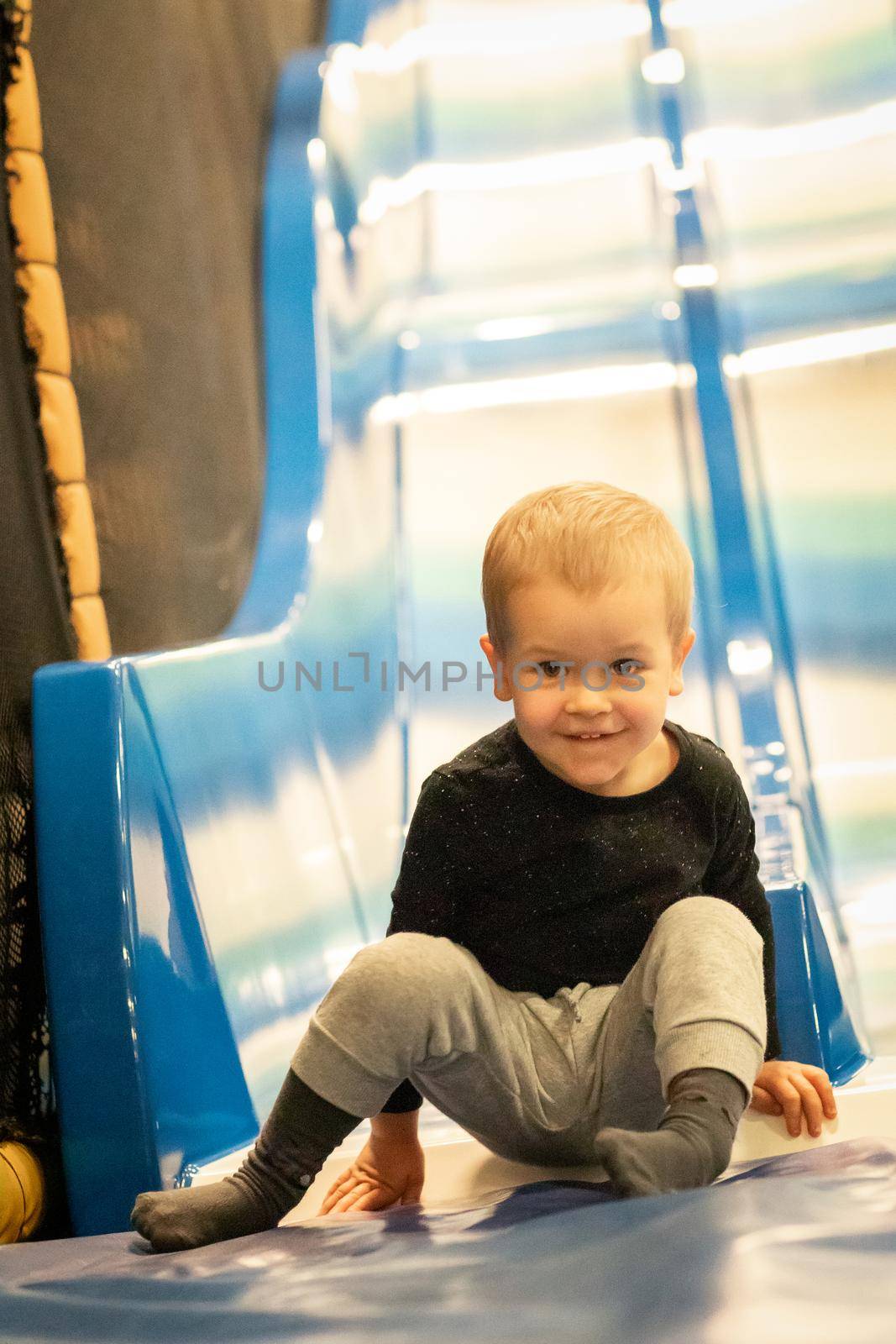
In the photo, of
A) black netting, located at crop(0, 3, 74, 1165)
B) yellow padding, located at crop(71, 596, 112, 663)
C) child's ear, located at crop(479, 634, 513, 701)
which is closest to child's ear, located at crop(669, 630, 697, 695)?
child's ear, located at crop(479, 634, 513, 701)

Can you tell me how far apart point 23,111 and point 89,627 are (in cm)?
58

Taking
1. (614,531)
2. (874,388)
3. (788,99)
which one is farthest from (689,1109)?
(788,99)

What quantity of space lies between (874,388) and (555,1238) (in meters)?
1.74

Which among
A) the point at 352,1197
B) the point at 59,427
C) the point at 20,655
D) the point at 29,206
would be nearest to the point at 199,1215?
the point at 352,1197

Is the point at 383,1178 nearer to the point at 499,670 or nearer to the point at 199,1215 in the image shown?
the point at 199,1215

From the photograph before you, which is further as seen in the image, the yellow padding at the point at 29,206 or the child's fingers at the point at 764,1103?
the yellow padding at the point at 29,206

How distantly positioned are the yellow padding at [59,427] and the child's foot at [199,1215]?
92 centimetres

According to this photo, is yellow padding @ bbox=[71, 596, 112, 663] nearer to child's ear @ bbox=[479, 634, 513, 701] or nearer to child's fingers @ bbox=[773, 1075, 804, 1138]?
child's ear @ bbox=[479, 634, 513, 701]

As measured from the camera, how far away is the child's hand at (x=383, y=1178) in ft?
3.52

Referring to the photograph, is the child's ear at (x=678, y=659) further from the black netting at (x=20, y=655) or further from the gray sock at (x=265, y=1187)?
the black netting at (x=20, y=655)

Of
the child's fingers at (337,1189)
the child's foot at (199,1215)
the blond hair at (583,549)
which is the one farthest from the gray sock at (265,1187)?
the blond hair at (583,549)

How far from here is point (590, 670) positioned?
100 centimetres

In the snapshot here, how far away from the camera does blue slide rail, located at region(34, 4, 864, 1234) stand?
113 centimetres

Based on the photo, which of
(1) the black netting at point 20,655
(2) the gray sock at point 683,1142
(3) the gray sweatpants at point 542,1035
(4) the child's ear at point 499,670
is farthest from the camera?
(1) the black netting at point 20,655
